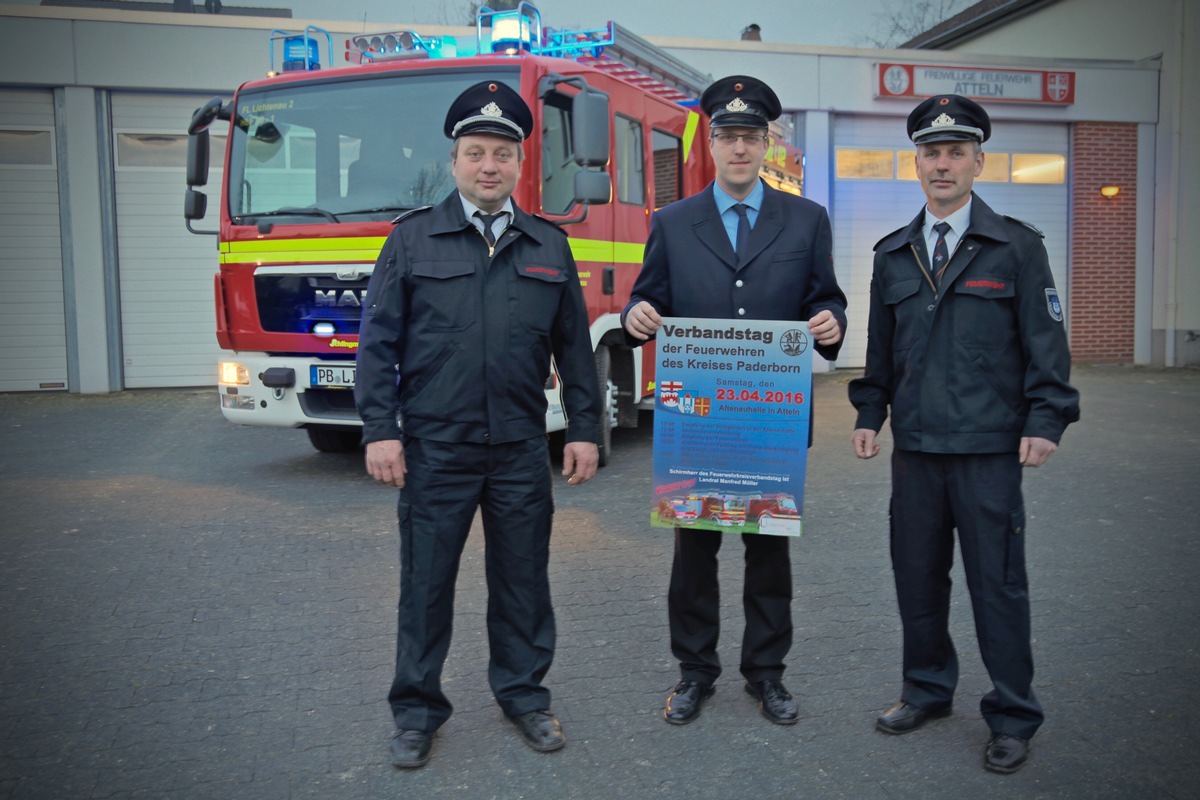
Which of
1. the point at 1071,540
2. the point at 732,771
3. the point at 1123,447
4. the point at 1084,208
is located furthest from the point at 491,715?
the point at 1084,208

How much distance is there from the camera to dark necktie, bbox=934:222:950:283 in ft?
11.3

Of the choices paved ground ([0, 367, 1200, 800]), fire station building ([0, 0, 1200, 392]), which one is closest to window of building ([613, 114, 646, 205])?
paved ground ([0, 367, 1200, 800])

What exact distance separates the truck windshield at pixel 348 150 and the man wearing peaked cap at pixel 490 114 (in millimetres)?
3601

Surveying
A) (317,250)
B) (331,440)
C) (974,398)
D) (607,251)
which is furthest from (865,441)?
(331,440)

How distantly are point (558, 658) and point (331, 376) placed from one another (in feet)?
12.0

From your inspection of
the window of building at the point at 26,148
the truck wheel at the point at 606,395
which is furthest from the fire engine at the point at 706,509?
the window of building at the point at 26,148

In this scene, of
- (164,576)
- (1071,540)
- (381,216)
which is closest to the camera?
(164,576)

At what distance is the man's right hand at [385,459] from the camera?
132 inches

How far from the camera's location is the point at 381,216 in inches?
280

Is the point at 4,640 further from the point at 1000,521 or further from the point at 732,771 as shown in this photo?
the point at 1000,521

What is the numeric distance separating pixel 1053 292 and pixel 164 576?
4.35 m

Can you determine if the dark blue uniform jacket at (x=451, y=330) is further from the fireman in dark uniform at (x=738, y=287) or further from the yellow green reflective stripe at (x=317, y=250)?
the yellow green reflective stripe at (x=317, y=250)

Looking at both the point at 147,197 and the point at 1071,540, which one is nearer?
the point at 1071,540

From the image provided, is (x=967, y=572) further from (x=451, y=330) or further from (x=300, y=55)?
(x=300, y=55)
